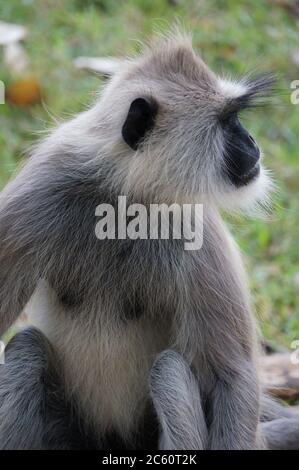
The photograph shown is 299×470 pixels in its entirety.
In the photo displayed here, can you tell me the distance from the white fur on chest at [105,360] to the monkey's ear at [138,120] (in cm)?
76

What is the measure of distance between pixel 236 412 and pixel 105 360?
60 centimetres

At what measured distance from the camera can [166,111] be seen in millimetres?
4387

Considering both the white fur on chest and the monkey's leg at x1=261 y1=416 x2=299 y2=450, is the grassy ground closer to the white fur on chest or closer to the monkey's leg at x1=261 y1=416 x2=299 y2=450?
the monkey's leg at x1=261 y1=416 x2=299 y2=450

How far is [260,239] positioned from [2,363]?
287 cm

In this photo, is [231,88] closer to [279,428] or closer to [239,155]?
[239,155]

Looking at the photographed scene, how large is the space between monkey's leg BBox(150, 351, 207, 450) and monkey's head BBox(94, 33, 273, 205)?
2.23 feet

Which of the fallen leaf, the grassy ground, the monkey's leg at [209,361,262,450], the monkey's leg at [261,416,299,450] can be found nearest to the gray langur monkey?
the monkey's leg at [209,361,262,450]

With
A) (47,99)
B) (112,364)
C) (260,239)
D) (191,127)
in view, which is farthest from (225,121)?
(47,99)

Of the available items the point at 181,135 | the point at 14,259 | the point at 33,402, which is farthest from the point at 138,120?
the point at 33,402

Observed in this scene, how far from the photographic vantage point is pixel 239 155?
4.46 metres

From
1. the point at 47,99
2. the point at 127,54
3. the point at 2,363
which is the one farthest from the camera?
the point at 47,99

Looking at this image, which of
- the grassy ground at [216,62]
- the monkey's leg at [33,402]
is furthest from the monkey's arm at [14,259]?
the grassy ground at [216,62]

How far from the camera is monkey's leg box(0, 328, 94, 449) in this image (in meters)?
4.49
